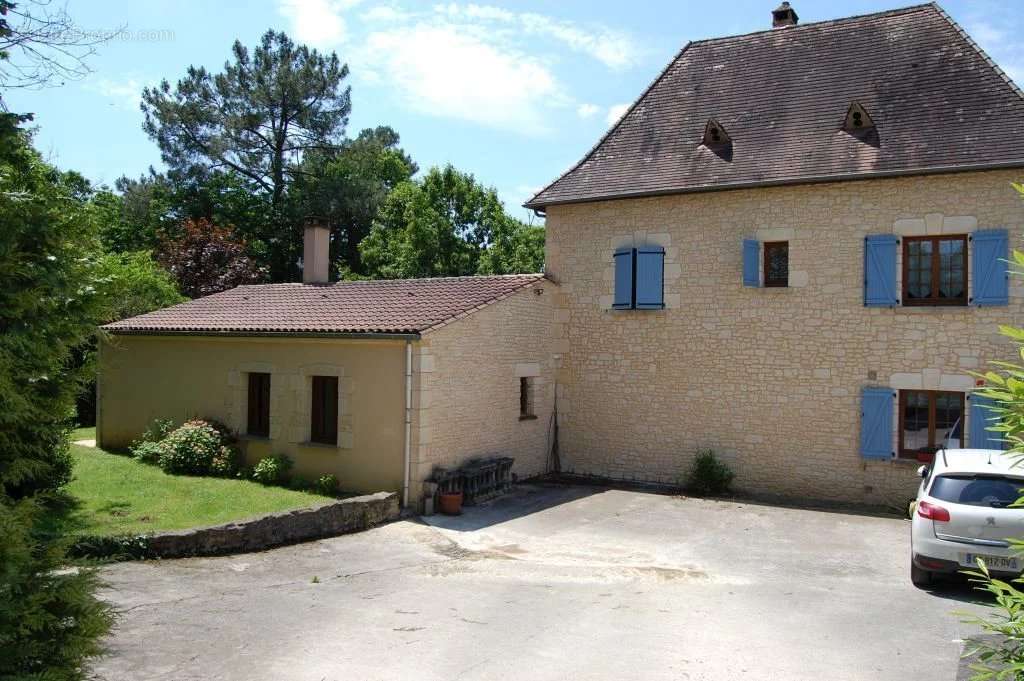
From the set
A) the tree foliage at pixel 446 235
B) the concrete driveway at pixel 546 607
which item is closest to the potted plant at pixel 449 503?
the concrete driveway at pixel 546 607

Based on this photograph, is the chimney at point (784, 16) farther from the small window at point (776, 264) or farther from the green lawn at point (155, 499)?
the green lawn at point (155, 499)

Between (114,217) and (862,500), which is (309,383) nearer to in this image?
(862,500)

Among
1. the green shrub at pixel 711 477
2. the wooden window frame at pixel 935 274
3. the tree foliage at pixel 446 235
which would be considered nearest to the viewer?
the wooden window frame at pixel 935 274

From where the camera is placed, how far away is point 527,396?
15.5 meters

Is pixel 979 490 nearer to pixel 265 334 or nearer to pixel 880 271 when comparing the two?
pixel 880 271

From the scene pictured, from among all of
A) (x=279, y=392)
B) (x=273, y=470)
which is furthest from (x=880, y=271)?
(x=273, y=470)

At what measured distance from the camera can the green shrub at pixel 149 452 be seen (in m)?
14.5

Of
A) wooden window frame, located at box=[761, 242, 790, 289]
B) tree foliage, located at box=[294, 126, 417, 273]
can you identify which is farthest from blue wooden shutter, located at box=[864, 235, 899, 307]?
tree foliage, located at box=[294, 126, 417, 273]

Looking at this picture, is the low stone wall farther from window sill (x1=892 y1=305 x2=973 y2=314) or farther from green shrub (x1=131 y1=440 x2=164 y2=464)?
window sill (x1=892 y1=305 x2=973 y2=314)

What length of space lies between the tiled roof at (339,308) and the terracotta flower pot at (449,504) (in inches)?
102

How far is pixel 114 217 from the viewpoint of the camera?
117ft

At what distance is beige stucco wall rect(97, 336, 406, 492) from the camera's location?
12445 millimetres

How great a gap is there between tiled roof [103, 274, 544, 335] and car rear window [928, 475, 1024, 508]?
7.21 meters

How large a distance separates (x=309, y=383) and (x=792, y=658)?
937 centimetres
